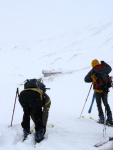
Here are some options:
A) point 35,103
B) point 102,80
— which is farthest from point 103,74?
point 35,103

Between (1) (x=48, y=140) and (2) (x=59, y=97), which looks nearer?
(1) (x=48, y=140)

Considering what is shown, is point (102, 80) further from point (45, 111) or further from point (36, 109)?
point (36, 109)

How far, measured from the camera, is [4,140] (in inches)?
296

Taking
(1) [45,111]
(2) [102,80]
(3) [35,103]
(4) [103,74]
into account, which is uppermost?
(4) [103,74]

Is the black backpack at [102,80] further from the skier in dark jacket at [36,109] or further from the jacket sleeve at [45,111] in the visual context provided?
the skier in dark jacket at [36,109]

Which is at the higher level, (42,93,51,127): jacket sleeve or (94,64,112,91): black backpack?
(94,64,112,91): black backpack

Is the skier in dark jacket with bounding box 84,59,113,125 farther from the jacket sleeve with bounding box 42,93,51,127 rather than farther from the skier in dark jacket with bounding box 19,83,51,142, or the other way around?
the skier in dark jacket with bounding box 19,83,51,142

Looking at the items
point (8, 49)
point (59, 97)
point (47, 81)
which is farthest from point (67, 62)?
point (8, 49)

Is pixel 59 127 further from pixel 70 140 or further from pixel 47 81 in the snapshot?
pixel 47 81

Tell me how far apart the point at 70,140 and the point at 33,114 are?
1.31 metres

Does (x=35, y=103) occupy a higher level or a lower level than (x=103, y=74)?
lower

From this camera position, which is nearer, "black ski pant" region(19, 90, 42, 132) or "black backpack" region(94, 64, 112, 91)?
"black ski pant" region(19, 90, 42, 132)

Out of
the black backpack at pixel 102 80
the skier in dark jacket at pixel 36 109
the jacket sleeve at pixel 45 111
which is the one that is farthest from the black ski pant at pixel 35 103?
the black backpack at pixel 102 80

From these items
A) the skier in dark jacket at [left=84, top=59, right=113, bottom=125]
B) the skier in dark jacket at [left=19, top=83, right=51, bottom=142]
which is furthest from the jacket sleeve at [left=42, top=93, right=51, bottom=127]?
the skier in dark jacket at [left=84, top=59, right=113, bottom=125]
